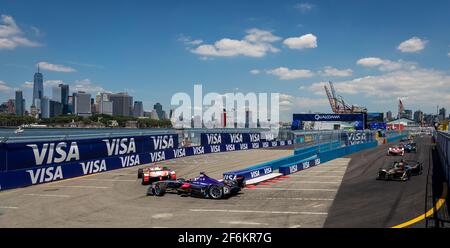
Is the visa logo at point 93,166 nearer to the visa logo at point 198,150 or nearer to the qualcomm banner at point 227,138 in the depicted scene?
the visa logo at point 198,150

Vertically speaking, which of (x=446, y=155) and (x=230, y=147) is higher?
(x=446, y=155)

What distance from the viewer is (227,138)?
52.2 metres

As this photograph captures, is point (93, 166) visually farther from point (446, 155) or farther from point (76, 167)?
point (446, 155)

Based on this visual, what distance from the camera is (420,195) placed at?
17406 mm

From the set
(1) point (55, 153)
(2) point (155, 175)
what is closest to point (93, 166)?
(1) point (55, 153)

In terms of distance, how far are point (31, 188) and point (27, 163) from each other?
1766 mm

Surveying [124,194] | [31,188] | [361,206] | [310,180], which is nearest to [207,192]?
[124,194]

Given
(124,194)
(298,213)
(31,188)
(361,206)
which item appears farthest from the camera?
(31,188)

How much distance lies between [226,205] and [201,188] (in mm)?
2185

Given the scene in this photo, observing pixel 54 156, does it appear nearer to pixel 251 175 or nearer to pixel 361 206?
pixel 251 175

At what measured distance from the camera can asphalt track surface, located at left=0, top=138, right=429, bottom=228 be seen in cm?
1295

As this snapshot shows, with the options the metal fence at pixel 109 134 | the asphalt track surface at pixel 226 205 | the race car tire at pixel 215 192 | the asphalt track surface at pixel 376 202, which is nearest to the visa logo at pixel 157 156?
the metal fence at pixel 109 134

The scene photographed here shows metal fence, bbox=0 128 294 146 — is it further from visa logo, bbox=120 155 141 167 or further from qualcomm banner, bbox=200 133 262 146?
visa logo, bbox=120 155 141 167

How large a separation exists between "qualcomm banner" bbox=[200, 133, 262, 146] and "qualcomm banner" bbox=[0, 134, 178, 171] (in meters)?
12.4
